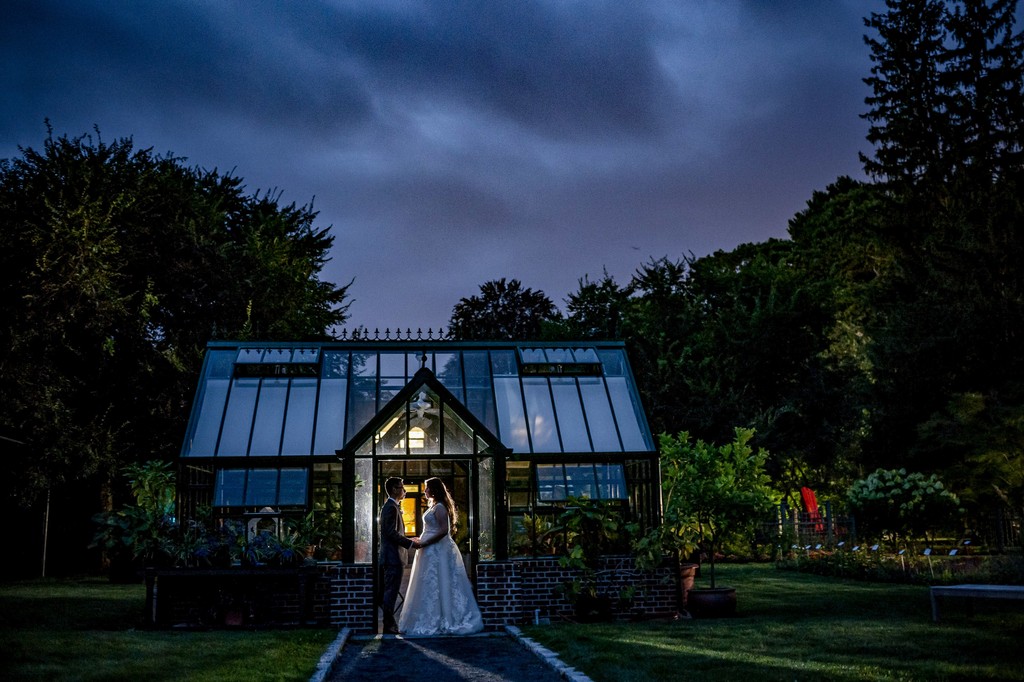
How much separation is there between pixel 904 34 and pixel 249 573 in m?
31.5

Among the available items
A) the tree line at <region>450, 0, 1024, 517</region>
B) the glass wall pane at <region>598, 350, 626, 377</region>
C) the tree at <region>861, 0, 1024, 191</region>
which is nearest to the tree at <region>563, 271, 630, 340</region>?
the tree line at <region>450, 0, 1024, 517</region>

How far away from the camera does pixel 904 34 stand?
114 feet

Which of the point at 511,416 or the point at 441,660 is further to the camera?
the point at 511,416

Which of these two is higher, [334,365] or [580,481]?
[334,365]

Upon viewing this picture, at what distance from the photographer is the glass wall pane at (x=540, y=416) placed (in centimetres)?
1483

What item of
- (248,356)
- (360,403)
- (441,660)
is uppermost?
(248,356)

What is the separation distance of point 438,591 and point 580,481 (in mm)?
2988

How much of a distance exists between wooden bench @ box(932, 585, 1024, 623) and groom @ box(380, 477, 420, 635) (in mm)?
6353

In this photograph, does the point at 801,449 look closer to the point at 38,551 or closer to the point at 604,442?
the point at 604,442

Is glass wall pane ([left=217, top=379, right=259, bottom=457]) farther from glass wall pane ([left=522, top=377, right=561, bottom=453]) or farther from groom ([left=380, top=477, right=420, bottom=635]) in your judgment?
glass wall pane ([left=522, top=377, right=561, bottom=453])

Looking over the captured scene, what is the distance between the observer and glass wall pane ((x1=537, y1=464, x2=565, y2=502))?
14203mm

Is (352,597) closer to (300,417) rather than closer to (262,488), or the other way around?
(262,488)

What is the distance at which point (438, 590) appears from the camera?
12570 mm

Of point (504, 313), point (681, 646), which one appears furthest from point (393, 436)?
point (504, 313)
